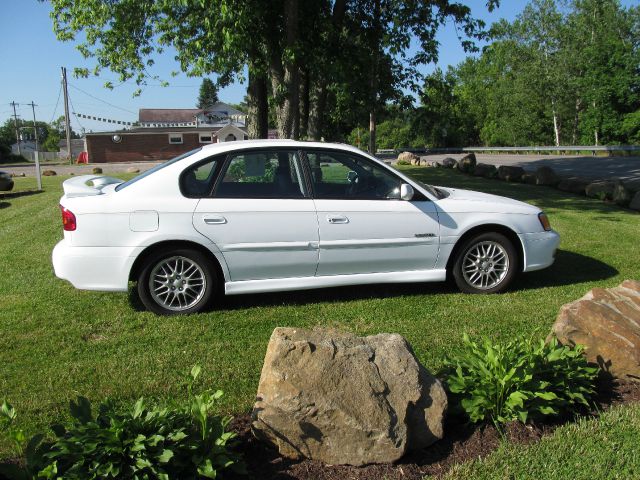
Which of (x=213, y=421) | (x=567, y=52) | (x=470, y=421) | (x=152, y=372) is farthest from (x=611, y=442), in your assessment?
(x=567, y=52)

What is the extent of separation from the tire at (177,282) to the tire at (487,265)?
2.50 m

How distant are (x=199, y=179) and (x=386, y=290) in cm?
228

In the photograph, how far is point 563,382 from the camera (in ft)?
11.1

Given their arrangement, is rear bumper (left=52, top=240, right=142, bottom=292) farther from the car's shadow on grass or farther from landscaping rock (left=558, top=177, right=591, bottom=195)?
landscaping rock (left=558, top=177, right=591, bottom=195)

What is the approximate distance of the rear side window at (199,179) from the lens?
551 cm

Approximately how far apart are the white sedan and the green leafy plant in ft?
7.60

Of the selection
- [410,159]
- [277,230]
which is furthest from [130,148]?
[277,230]

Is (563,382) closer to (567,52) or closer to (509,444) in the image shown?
(509,444)

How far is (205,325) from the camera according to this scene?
526 centimetres

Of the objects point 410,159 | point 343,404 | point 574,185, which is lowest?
point 343,404

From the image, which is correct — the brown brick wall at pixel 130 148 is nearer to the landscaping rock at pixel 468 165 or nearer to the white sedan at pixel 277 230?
the landscaping rock at pixel 468 165

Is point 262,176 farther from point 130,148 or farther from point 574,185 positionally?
point 130,148

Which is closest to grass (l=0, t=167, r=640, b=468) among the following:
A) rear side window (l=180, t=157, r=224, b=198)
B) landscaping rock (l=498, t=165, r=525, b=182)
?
rear side window (l=180, t=157, r=224, b=198)

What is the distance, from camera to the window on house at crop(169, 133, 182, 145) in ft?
191
